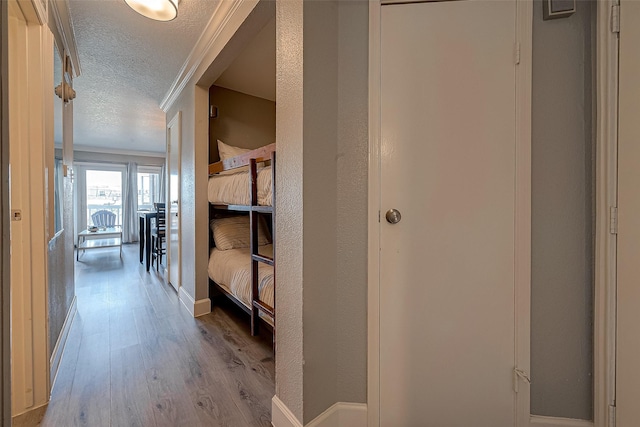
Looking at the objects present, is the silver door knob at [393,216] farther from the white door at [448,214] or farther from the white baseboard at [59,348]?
the white baseboard at [59,348]

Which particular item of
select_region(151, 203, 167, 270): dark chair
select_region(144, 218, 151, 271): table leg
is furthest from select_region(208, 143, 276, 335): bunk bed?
select_region(144, 218, 151, 271): table leg

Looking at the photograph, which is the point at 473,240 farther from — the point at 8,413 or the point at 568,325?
the point at 8,413

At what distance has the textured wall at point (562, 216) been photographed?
3.45ft

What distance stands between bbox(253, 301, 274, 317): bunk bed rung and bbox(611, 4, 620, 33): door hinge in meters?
2.05

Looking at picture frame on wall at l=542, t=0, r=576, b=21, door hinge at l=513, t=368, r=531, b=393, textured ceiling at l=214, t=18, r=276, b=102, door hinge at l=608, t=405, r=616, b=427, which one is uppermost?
textured ceiling at l=214, t=18, r=276, b=102

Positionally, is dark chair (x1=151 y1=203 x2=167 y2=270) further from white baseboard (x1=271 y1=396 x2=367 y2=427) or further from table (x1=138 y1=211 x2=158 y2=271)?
white baseboard (x1=271 y1=396 x2=367 y2=427)

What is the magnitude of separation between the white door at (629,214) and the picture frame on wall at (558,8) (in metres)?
0.15

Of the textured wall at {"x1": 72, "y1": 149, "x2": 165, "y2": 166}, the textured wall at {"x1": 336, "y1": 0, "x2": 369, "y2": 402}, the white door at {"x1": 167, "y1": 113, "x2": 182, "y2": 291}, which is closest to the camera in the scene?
the textured wall at {"x1": 336, "y1": 0, "x2": 369, "y2": 402}

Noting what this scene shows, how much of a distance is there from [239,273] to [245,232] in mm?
686

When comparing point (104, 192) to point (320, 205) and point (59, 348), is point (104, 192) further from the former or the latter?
point (320, 205)

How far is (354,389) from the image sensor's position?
1170 mm

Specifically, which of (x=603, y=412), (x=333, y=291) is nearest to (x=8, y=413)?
(x=333, y=291)

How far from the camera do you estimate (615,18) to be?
0.97 metres

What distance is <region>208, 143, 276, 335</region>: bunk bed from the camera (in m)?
1.80
